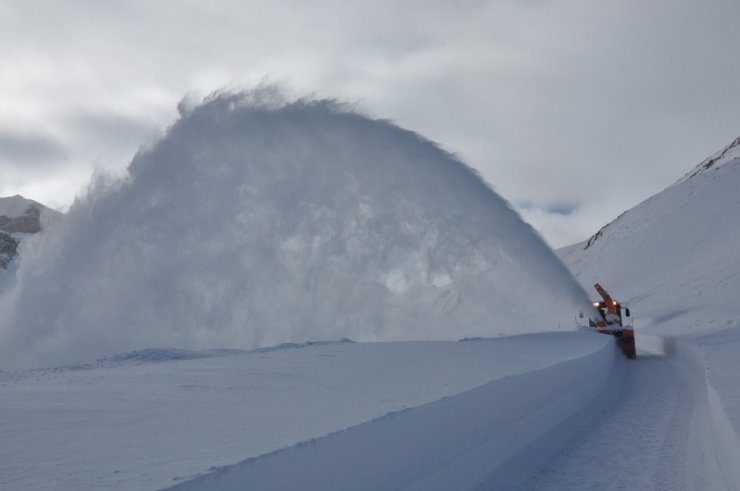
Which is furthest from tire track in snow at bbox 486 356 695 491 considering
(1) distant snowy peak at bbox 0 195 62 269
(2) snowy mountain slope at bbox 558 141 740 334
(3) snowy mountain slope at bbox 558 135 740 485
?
(1) distant snowy peak at bbox 0 195 62 269

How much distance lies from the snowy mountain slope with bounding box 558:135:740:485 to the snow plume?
21.8 feet

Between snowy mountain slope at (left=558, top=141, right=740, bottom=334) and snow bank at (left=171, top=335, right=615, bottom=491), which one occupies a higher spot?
snowy mountain slope at (left=558, top=141, right=740, bottom=334)

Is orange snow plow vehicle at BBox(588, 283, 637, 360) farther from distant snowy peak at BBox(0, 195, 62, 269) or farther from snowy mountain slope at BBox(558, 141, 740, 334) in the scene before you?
distant snowy peak at BBox(0, 195, 62, 269)

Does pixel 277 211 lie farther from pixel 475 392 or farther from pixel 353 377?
pixel 475 392

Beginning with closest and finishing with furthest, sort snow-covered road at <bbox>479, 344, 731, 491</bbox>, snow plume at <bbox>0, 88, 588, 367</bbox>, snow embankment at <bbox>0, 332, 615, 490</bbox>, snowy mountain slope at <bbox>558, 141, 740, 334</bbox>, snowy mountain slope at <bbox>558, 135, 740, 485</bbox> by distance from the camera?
snow embankment at <bbox>0, 332, 615, 490</bbox> < snow-covered road at <bbox>479, 344, 731, 491</bbox> < snow plume at <bbox>0, 88, 588, 367</bbox> < snowy mountain slope at <bbox>558, 135, 740, 485</bbox> < snowy mountain slope at <bbox>558, 141, 740, 334</bbox>

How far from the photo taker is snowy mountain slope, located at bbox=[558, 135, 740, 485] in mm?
16953

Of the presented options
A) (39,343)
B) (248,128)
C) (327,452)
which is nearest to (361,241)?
(248,128)

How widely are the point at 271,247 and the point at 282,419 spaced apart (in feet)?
36.1

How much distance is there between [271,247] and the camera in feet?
50.8

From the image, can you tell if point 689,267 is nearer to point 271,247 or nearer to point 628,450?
point 271,247

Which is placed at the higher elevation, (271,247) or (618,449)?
(271,247)

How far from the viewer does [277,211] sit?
1573cm

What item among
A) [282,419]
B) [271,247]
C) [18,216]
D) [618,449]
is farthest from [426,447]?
[18,216]

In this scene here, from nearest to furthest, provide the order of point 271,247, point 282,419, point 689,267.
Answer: point 282,419 → point 271,247 → point 689,267
